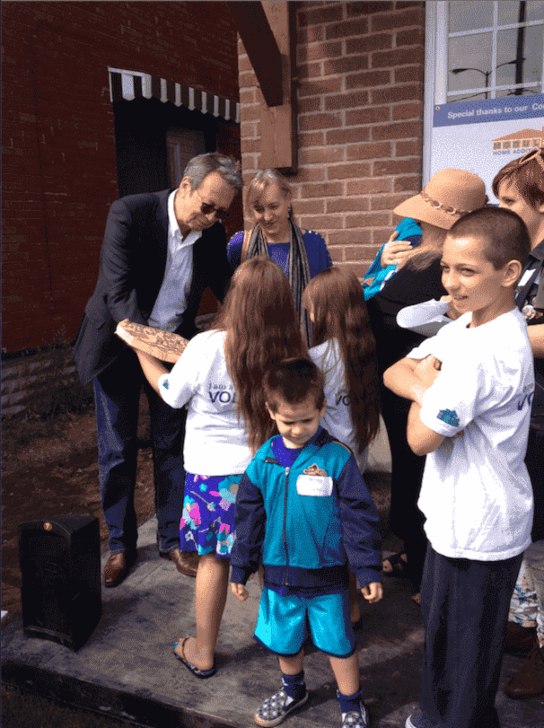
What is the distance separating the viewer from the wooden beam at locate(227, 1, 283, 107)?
3531 mm

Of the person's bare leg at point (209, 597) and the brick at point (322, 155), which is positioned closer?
the person's bare leg at point (209, 597)

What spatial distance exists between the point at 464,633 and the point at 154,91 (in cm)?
781

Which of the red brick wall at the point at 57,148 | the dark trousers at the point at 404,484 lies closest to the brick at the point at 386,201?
the dark trousers at the point at 404,484

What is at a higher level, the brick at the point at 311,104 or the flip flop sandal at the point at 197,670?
the brick at the point at 311,104

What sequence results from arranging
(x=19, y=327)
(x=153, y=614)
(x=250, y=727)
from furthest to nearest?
(x=19, y=327)
(x=153, y=614)
(x=250, y=727)

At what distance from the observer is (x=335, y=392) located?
7.76ft

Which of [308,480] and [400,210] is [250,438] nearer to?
[308,480]

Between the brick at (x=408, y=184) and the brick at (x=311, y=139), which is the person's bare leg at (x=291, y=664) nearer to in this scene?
the brick at (x=408, y=184)

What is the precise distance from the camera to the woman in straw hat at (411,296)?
2328mm

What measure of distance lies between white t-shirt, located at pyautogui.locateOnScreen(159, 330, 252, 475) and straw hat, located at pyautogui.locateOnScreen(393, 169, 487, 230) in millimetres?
857

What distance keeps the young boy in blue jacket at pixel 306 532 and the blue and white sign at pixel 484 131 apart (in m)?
2.35

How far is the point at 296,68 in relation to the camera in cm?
401

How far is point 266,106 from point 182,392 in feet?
Result: 8.24

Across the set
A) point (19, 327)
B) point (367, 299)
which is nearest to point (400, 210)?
point (367, 299)
